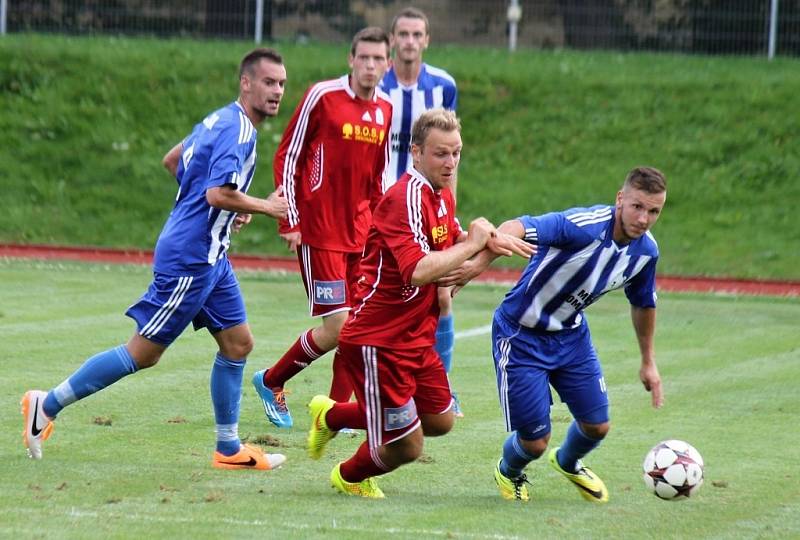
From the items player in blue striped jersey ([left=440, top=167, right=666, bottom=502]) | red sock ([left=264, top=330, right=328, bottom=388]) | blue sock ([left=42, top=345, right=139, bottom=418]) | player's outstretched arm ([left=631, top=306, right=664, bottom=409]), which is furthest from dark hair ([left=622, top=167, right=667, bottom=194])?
blue sock ([left=42, top=345, right=139, bottom=418])

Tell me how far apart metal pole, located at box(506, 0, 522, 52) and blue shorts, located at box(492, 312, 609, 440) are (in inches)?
672

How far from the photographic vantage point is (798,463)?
720 centimetres

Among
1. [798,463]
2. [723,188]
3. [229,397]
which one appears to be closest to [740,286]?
[723,188]

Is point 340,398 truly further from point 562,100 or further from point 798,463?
point 562,100

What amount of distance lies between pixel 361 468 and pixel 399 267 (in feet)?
3.30

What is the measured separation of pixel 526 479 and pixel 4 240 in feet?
45.3

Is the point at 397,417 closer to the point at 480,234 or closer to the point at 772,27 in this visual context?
the point at 480,234

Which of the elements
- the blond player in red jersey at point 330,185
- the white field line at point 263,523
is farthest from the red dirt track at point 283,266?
the white field line at point 263,523

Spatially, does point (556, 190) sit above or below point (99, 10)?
below

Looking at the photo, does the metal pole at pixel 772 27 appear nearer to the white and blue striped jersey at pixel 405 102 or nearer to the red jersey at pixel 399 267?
the white and blue striped jersey at pixel 405 102

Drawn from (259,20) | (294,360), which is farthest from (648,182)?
(259,20)

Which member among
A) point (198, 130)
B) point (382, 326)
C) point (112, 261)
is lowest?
point (112, 261)

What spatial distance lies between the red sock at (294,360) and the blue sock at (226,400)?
1.01 m

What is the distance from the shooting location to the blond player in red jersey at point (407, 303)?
5770 millimetres
